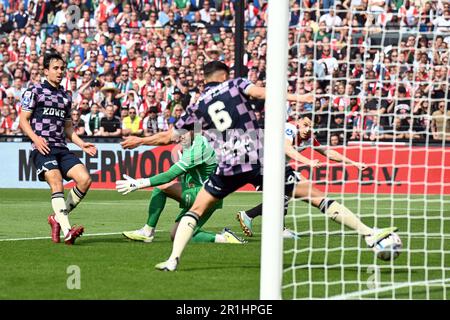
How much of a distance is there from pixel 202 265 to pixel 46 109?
3.40m

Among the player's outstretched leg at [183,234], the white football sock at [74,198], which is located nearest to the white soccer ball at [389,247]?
the player's outstretched leg at [183,234]

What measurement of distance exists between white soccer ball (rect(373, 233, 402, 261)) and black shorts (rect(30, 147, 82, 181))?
4.36m

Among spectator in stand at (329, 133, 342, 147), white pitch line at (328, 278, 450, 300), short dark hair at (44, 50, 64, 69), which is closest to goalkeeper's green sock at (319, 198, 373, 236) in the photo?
white pitch line at (328, 278, 450, 300)

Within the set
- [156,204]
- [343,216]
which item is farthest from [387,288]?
[156,204]

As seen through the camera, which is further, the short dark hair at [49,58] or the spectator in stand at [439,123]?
the spectator in stand at [439,123]

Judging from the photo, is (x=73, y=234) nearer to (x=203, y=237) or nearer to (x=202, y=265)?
(x=203, y=237)

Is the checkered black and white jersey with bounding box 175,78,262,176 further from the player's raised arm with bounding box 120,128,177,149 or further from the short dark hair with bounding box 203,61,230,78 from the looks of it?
the player's raised arm with bounding box 120,128,177,149

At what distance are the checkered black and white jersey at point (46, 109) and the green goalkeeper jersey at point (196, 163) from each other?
151 centimetres

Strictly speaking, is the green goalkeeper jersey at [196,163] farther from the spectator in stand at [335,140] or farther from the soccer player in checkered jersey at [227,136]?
the spectator in stand at [335,140]

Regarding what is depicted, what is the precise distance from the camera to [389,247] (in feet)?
30.4

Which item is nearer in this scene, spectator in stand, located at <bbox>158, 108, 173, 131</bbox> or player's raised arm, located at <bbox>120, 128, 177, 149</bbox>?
player's raised arm, located at <bbox>120, 128, 177, 149</bbox>

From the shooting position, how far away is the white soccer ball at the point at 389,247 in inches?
364

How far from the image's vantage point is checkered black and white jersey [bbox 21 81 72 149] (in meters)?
12.1

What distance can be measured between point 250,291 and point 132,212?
9081mm
